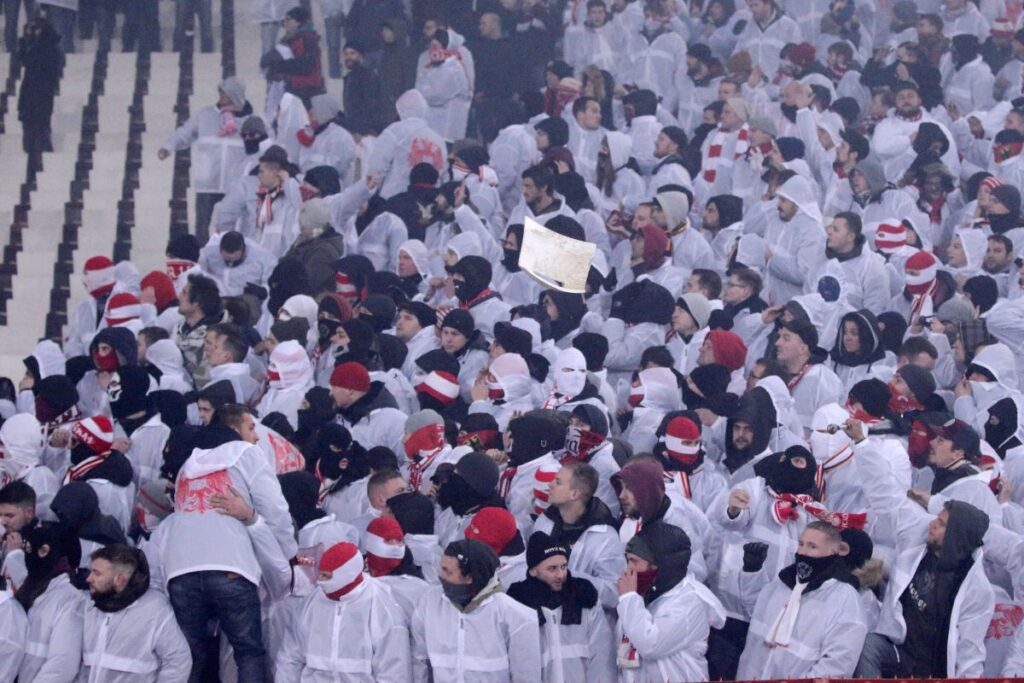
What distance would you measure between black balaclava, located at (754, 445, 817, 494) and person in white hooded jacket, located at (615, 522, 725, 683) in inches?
32.4

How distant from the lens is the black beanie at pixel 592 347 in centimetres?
1019

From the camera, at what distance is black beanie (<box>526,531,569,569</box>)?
7273 mm

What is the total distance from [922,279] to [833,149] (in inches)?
111

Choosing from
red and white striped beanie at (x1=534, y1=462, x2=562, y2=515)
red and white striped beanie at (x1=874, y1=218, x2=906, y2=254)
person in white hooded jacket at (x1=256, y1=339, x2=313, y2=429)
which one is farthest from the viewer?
red and white striped beanie at (x1=874, y1=218, x2=906, y2=254)

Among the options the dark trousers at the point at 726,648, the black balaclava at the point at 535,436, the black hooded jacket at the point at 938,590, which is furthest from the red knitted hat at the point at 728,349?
the black hooded jacket at the point at 938,590

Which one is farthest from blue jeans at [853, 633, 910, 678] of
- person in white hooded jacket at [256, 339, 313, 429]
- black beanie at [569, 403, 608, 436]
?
person in white hooded jacket at [256, 339, 313, 429]

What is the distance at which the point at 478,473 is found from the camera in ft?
26.1

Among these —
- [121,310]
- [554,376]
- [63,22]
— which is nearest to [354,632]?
[554,376]

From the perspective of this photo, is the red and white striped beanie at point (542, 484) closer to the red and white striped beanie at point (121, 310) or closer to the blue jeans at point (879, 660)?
the blue jeans at point (879, 660)

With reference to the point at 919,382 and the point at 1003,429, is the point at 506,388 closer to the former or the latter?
the point at 919,382

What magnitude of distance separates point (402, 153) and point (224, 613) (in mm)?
6550

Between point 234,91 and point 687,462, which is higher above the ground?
point 234,91

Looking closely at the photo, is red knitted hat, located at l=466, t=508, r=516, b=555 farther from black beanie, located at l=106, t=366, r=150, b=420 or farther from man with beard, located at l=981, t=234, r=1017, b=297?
man with beard, located at l=981, t=234, r=1017, b=297

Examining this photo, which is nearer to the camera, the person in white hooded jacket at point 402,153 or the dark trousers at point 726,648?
the dark trousers at point 726,648
